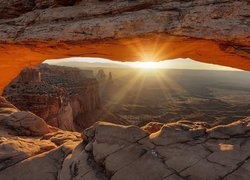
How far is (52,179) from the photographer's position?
688 cm

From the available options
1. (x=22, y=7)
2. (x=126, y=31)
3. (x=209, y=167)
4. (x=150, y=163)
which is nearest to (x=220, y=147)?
(x=209, y=167)

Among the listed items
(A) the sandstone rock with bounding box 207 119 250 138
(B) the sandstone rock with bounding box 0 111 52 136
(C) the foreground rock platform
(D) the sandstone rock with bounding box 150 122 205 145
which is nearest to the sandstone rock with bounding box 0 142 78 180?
(C) the foreground rock platform

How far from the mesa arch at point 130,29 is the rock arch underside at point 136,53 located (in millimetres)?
27

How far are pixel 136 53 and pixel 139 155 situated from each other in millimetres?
4162

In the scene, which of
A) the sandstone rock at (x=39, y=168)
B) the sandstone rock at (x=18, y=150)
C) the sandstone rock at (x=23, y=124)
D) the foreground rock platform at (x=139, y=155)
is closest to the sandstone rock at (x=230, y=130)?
the foreground rock platform at (x=139, y=155)

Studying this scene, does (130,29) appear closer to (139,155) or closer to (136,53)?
(136,53)

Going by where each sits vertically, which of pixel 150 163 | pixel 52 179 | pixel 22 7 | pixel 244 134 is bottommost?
pixel 52 179

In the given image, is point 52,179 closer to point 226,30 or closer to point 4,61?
point 226,30

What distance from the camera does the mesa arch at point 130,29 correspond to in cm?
705

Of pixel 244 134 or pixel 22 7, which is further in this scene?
pixel 22 7

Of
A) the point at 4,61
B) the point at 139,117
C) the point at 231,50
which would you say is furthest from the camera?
the point at 139,117

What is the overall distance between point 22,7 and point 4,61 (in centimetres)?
346

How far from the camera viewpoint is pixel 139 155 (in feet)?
21.7

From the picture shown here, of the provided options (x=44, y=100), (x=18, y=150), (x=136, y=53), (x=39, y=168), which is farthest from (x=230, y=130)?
(x=44, y=100)
